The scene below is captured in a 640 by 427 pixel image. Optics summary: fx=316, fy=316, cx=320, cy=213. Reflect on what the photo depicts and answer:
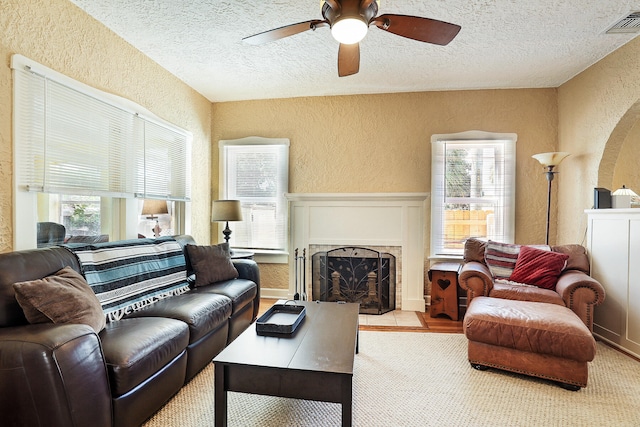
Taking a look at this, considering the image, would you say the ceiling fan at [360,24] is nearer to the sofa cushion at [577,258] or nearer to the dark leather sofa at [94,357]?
the dark leather sofa at [94,357]

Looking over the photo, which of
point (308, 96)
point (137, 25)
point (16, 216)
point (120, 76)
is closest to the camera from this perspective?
point (16, 216)

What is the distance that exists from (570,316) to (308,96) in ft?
11.8

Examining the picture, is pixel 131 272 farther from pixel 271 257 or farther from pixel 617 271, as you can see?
pixel 617 271

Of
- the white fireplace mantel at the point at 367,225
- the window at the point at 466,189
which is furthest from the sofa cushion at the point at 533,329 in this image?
the window at the point at 466,189

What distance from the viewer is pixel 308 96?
4.23 m

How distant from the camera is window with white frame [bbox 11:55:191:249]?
2.10m

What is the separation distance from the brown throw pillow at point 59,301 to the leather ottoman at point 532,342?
2443 millimetres

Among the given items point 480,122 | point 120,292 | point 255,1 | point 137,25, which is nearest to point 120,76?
point 137,25

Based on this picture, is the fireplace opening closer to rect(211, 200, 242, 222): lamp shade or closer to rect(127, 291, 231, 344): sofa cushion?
rect(211, 200, 242, 222): lamp shade

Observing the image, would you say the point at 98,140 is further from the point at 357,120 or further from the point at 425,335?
the point at 425,335

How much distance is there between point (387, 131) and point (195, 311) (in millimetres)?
3103

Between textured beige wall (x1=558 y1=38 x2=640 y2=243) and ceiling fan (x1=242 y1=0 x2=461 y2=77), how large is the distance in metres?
2.23

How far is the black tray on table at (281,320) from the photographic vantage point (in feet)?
6.03

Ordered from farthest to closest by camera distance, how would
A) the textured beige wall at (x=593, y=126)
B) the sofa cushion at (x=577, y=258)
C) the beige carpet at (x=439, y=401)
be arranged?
the sofa cushion at (x=577, y=258)
the textured beige wall at (x=593, y=126)
the beige carpet at (x=439, y=401)
